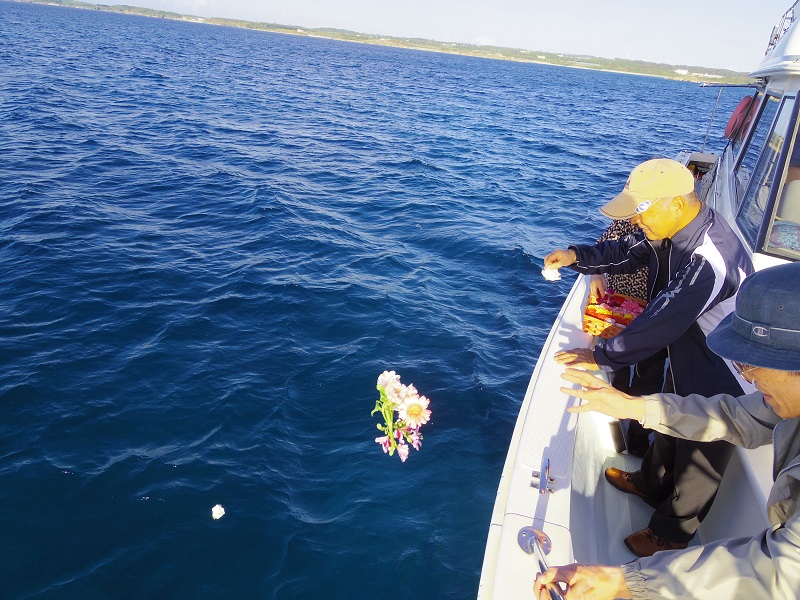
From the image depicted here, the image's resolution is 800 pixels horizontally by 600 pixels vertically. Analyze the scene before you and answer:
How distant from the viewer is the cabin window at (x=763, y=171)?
438cm

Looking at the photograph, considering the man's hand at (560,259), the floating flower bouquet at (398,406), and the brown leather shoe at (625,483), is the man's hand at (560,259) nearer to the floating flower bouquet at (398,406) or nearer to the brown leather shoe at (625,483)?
the floating flower bouquet at (398,406)

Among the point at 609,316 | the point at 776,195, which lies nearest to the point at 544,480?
the point at 609,316

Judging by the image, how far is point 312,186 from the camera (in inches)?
551

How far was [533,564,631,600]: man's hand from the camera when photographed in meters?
1.88

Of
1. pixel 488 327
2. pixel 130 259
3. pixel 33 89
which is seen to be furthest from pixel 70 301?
pixel 33 89

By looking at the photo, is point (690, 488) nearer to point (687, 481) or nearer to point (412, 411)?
point (687, 481)

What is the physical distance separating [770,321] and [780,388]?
24 centimetres

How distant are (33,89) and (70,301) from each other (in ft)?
68.6

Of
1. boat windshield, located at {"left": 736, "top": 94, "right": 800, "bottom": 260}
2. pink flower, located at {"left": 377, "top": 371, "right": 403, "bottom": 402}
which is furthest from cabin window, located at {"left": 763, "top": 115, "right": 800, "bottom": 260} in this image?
pink flower, located at {"left": 377, "top": 371, "right": 403, "bottom": 402}

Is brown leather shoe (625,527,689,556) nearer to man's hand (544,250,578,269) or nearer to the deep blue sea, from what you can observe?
the deep blue sea

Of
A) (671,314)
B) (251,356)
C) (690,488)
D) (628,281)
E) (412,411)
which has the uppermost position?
(671,314)

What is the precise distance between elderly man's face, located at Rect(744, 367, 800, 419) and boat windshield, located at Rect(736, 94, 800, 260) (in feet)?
8.70

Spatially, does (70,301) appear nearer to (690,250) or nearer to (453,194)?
(690,250)

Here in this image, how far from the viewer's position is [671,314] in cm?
308
